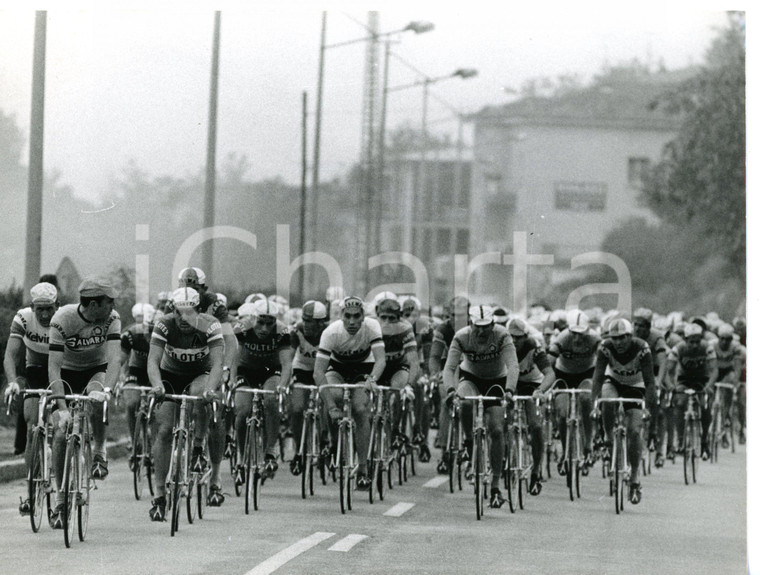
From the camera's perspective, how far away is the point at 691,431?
60.5 ft

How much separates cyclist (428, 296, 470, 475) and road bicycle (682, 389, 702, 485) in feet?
9.35

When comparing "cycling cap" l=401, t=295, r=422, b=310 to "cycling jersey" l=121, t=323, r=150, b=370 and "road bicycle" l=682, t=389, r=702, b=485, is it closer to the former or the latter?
"road bicycle" l=682, t=389, r=702, b=485

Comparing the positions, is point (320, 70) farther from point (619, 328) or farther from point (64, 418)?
point (64, 418)

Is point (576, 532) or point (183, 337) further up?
point (183, 337)

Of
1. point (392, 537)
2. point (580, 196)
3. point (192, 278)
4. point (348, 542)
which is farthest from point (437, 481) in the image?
point (580, 196)

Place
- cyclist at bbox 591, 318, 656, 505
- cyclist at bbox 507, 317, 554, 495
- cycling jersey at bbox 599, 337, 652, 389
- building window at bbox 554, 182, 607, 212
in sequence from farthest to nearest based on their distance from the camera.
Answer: building window at bbox 554, 182, 607, 212
cyclist at bbox 507, 317, 554, 495
cycling jersey at bbox 599, 337, 652, 389
cyclist at bbox 591, 318, 656, 505

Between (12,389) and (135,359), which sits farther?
(135,359)

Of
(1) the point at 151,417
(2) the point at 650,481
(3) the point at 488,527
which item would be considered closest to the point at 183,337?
(1) the point at 151,417

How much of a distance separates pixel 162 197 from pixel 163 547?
4181 centimetres

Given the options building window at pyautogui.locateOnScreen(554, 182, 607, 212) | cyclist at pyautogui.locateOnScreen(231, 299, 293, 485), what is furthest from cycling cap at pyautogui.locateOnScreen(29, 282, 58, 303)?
building window at pyautogui.locateOnScreen(554, 182, 607, 212)

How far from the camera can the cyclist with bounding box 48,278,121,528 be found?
10.9 m

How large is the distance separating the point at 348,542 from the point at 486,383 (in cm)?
330

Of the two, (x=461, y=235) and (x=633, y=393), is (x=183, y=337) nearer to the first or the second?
(x=633, y=393)

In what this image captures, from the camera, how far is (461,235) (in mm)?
89062
